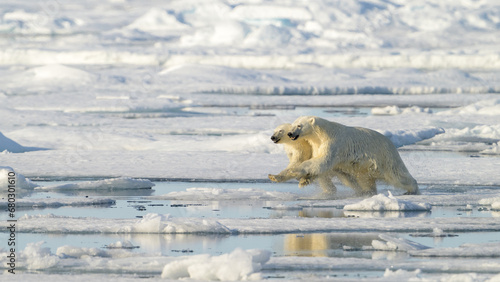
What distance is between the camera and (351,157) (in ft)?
25.9

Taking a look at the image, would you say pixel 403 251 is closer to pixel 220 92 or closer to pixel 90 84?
pixel 220 92

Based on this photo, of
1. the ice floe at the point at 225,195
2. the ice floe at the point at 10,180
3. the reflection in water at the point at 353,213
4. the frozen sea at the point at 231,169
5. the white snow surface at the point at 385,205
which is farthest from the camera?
the ice floe at the point at 10,180

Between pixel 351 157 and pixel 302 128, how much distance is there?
1.75 feet

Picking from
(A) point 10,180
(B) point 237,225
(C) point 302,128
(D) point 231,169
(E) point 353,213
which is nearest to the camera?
(B) point 237,225

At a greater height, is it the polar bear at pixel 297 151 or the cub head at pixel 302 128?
the cub head at pixel 302 128

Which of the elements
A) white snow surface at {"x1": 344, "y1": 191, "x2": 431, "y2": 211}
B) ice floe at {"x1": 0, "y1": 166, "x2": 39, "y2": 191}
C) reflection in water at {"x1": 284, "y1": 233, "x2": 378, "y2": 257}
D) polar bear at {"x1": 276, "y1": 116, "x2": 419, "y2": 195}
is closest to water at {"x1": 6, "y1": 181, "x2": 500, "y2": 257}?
reflection in water at {"x1": 284, "y1": 233, "x2": 378, "y2": 257}

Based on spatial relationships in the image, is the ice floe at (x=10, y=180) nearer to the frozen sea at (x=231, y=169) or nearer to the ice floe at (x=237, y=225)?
the frozen sea at (x=231, y=169)

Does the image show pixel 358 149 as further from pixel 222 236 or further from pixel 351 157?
pixel 222 236

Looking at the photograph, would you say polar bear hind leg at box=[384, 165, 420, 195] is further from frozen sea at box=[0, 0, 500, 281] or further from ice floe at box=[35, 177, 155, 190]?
ice floe at box=[35, 177, 155, 190]

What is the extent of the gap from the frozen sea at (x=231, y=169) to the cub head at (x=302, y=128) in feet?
1.86

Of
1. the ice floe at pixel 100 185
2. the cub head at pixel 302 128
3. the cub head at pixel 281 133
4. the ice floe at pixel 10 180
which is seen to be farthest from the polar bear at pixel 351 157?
the ice floe at pixel 10 180

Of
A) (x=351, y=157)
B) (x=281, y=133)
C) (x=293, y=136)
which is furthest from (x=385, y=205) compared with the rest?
(x=281, y=133)

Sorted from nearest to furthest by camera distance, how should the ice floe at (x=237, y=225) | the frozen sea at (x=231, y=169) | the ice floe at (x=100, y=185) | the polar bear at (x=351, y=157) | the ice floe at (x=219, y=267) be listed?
the ice floe at (x=219, y=267), the frozen sea at (x=231, y=169), the ice floe at (x=237, y=225), the polar bear at (x=351, y=157), the ice floe at (x=100, y=185)

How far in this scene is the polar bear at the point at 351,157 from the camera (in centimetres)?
775
